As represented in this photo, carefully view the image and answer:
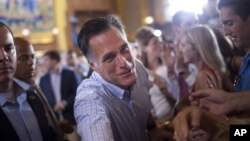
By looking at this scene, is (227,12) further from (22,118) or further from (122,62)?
(22,118)

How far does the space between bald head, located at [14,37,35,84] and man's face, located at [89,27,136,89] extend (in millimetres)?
974

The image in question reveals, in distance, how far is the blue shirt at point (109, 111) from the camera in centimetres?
114

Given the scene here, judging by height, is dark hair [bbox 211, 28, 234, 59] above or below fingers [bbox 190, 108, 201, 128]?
below

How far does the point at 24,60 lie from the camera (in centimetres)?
217

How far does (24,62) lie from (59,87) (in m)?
2.23

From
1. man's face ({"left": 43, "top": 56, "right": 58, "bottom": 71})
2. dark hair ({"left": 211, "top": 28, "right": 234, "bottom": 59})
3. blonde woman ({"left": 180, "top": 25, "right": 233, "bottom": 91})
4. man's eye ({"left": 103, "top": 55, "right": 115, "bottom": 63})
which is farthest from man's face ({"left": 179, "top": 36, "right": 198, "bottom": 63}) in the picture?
man's face ({"left": 43, "top": 56, "right": 58, "bottom": 71})

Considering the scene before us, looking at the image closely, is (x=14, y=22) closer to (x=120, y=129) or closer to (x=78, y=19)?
(x=78, y=19)

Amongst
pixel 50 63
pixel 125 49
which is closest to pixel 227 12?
pixel 125 49

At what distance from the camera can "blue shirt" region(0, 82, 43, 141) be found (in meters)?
1.45

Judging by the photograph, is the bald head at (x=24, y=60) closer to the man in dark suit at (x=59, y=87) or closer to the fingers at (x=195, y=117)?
the fingers at (x=195, y=117)

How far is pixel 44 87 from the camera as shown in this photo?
4363mm

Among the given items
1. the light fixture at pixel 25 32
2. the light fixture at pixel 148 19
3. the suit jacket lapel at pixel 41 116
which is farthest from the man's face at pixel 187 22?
the light fixture at pixel 148 19

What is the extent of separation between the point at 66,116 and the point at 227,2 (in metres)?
2.86

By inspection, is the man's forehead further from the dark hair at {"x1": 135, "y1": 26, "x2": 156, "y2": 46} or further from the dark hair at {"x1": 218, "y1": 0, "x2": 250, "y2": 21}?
the dark hair at {"x1": 135, "y1": 26, "x2": 156, "y2": 46}
